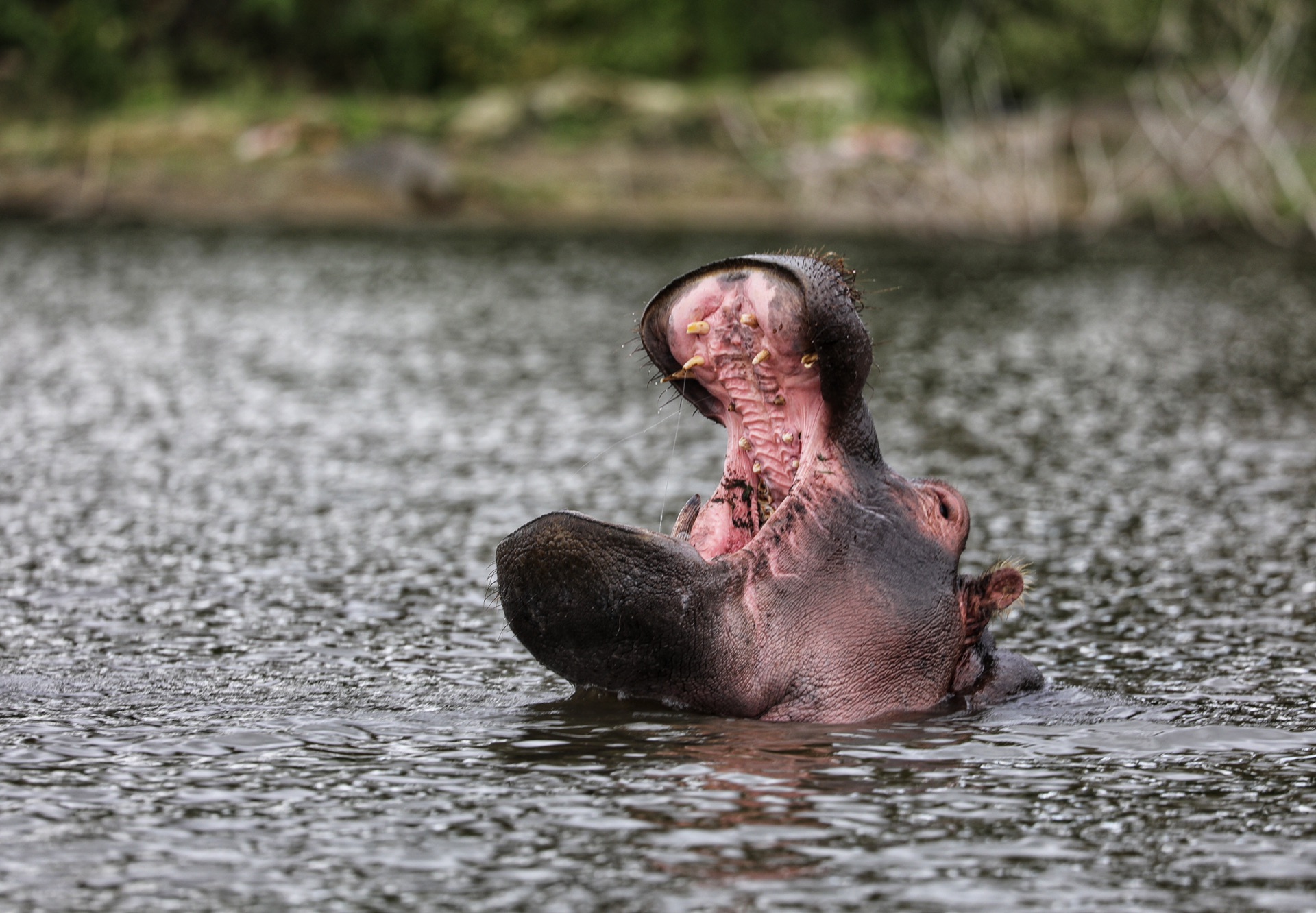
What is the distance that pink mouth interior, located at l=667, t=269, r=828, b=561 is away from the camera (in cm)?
569

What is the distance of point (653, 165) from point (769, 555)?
31265 mm

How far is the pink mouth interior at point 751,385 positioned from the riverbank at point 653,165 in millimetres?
27139

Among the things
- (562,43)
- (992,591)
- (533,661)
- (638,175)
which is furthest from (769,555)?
(562,43)

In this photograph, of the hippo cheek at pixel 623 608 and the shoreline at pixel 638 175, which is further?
the shoreline at pixel 638 175

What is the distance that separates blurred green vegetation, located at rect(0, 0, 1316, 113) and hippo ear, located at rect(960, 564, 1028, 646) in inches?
1136

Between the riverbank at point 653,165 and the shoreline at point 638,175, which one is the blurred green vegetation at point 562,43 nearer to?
the riverbank at point 653,165

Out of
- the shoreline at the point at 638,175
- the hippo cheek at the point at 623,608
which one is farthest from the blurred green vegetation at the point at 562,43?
the hippo cheek at the point at 623,608

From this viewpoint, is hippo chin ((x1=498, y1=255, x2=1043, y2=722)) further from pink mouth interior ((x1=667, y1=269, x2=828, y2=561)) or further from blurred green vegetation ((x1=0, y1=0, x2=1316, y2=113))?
blurred green vegetation ((x1=0, y1=0, x2=1316, y2=113))

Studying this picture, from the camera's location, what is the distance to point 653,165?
1439 inches

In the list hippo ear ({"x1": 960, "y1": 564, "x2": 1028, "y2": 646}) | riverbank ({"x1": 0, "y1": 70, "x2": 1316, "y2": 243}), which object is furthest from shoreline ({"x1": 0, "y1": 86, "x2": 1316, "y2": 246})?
hippo ear ({"x1": 960, "y1": 564, "x2": 1028, "y2": 646})

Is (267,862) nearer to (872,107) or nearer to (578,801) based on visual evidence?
(578,801)

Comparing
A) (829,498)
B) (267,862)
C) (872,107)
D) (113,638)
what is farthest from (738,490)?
(872,107)

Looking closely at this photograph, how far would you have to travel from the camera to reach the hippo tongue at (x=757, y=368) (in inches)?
223

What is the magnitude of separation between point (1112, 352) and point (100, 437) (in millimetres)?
→ 9851
